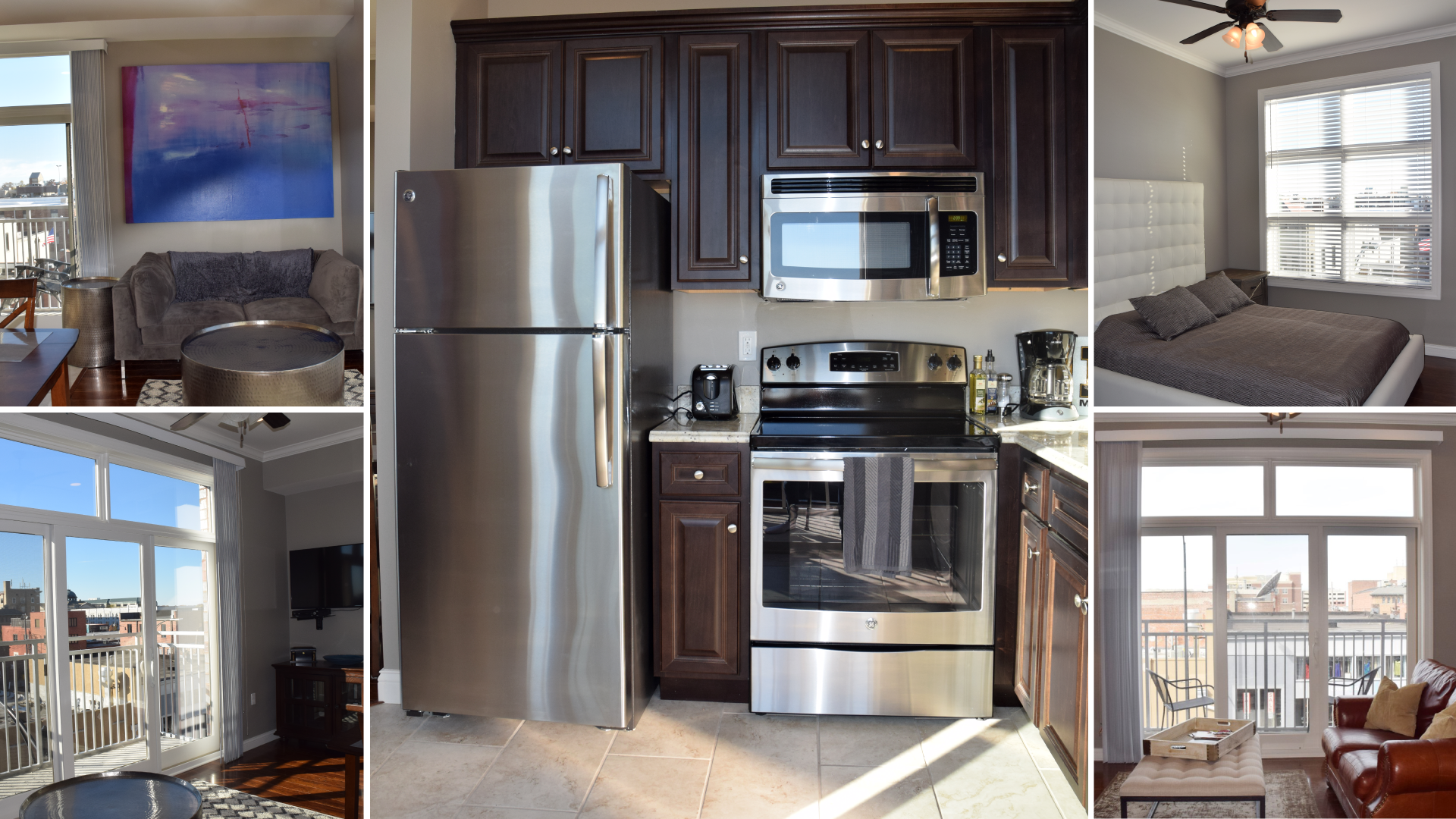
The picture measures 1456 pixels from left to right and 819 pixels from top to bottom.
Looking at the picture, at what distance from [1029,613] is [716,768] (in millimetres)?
1025

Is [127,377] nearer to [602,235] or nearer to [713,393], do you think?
[602,235]

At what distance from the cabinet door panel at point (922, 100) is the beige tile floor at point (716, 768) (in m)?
Result: 1.86

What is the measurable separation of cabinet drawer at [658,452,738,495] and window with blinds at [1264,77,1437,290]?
2.11 m

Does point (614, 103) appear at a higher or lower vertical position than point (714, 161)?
higher

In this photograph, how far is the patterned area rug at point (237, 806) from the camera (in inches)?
49.1

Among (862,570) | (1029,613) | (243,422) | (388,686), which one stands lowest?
(388,686)

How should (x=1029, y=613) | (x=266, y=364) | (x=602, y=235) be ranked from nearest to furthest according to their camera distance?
(x=266, y=364)
(x=602, y=235)
(x=1029, y=613)

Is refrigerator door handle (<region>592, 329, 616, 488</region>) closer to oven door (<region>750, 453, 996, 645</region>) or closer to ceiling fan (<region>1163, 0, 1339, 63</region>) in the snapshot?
oven door (<region>750, 453, 996, 645</region>)

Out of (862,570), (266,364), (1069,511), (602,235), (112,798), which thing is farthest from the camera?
(862,570)

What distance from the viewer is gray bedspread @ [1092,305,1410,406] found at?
60 cm

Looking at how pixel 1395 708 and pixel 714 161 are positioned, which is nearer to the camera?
pixel 1395 708

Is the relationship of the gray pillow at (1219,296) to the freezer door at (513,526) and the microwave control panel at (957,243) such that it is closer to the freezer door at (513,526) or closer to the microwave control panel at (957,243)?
the freezer door at (513,526)

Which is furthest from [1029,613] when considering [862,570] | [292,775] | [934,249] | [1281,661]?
[292,775]

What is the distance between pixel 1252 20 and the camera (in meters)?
0.66
